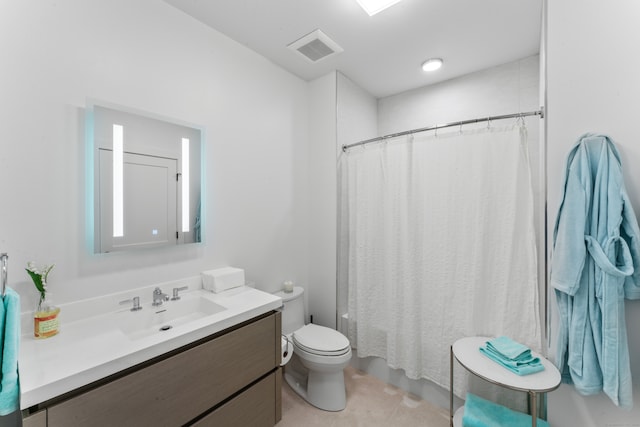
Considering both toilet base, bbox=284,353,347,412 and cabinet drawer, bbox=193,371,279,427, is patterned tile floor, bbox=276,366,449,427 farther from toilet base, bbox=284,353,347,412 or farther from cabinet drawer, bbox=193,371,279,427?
cabinet drawer, bbox=193,371,279,427

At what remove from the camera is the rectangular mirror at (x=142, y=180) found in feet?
4.30

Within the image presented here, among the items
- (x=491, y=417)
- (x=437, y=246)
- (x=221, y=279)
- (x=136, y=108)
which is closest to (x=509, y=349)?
(x=491, y=417)

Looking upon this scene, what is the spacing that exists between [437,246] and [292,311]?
3.85 feet

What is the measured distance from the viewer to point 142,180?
145 centimetres

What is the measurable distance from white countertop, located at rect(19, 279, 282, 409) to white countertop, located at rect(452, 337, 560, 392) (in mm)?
1042

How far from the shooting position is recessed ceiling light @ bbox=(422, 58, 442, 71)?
217 cm

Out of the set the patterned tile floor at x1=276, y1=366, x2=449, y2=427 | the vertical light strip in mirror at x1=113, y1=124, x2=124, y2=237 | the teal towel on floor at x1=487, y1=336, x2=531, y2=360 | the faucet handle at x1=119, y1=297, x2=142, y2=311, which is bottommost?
the patterned tile floor at x1=276, y1=366, x2=449, y2=427

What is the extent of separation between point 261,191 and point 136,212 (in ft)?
2.83

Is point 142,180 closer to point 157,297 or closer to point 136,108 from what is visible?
point 136,108

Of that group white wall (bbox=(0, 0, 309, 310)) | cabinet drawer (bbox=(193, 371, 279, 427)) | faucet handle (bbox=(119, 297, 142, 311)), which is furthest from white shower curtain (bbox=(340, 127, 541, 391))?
faucet handle (bbox=(119, 297, 142, 311))

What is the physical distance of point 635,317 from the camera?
1.11m

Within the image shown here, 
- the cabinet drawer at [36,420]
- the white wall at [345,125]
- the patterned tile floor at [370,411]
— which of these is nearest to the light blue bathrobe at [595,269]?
the patterned tile floor at [370,411]

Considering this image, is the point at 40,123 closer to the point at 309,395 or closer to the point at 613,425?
the point at 309,395

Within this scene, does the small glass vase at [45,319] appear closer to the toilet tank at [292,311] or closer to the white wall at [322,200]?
the toilet tank at [292,311]
